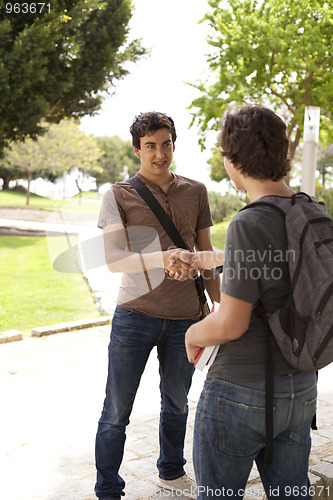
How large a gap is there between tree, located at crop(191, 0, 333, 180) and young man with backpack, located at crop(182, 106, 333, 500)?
19.8 m

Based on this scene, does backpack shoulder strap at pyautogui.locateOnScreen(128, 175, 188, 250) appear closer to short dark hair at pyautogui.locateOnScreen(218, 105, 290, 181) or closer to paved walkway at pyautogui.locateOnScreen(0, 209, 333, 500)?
short dark hair at pyautogui.locateOnScreen(218, 105, 290, 181)

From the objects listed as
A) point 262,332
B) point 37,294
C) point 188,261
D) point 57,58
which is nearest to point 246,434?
point 262,332

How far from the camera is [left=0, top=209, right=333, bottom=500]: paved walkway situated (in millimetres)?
3641

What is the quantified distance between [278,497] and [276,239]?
3.07 ft

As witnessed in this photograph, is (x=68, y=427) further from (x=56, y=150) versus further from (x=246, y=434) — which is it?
(x=56, y=150)

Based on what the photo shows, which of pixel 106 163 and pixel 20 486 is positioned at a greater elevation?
pixel 106 163

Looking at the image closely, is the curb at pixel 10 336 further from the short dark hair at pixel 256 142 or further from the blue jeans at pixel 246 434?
the short dark hair at pixel 256 142

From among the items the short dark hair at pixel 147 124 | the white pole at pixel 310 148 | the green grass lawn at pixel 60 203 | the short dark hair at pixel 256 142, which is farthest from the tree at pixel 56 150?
the short dark hair at pixel 256 142

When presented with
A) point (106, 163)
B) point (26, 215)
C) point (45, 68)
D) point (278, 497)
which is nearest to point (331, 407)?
point (278, 497)

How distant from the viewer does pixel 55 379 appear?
6.09m

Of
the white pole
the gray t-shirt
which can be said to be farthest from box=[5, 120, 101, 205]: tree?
the gray t-shirt

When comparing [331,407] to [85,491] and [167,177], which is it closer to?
[85,491]

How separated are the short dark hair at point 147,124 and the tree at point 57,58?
14.3 meters

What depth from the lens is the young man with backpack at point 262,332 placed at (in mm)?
1818
